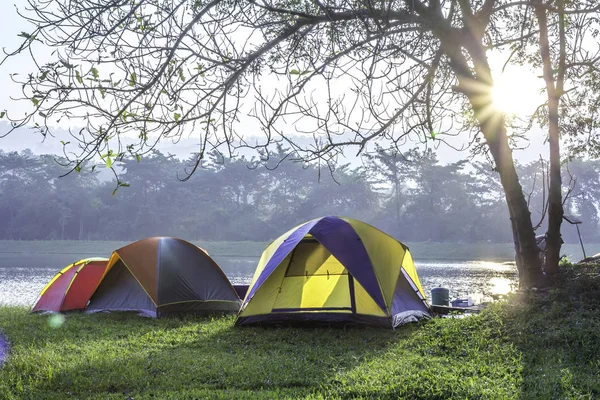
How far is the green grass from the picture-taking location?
14.6 ft

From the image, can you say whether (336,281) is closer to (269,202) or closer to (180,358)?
(180,358)

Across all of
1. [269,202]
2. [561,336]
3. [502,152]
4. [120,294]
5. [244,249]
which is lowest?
[561,336]

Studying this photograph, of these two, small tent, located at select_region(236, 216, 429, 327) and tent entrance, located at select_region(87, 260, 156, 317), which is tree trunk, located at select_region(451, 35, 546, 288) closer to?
small tent, located at select_region(236, 216, 429, 327)

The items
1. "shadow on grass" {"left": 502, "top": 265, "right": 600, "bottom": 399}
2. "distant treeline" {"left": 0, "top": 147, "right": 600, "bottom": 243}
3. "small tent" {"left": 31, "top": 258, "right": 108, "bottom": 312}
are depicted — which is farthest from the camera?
"distant treeline" {"left": 0, "top": 147, "right": 600, "bottom": 243}

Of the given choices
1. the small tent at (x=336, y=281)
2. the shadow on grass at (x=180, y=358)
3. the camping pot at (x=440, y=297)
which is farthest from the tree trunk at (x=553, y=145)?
the shadow on grass at (x=180, y=358)

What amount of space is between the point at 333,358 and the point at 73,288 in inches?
219

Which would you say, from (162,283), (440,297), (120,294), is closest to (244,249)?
(440,297)

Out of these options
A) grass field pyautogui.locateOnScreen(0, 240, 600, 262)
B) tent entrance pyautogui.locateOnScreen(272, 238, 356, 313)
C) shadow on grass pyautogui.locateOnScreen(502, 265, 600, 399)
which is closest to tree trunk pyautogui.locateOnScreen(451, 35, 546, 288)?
shadow on grass pyautogui.locateOnScreen(502, 265, 600, 399)

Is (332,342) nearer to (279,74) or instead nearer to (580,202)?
(279,74)

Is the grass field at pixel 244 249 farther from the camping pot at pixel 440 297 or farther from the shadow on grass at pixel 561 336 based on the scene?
the shadow on grass at pixel 561 336

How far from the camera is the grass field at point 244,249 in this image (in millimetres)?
45281

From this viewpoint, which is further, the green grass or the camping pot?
the camping pot

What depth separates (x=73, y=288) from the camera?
9492 mm

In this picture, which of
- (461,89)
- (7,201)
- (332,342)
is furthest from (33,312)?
(7,201)
